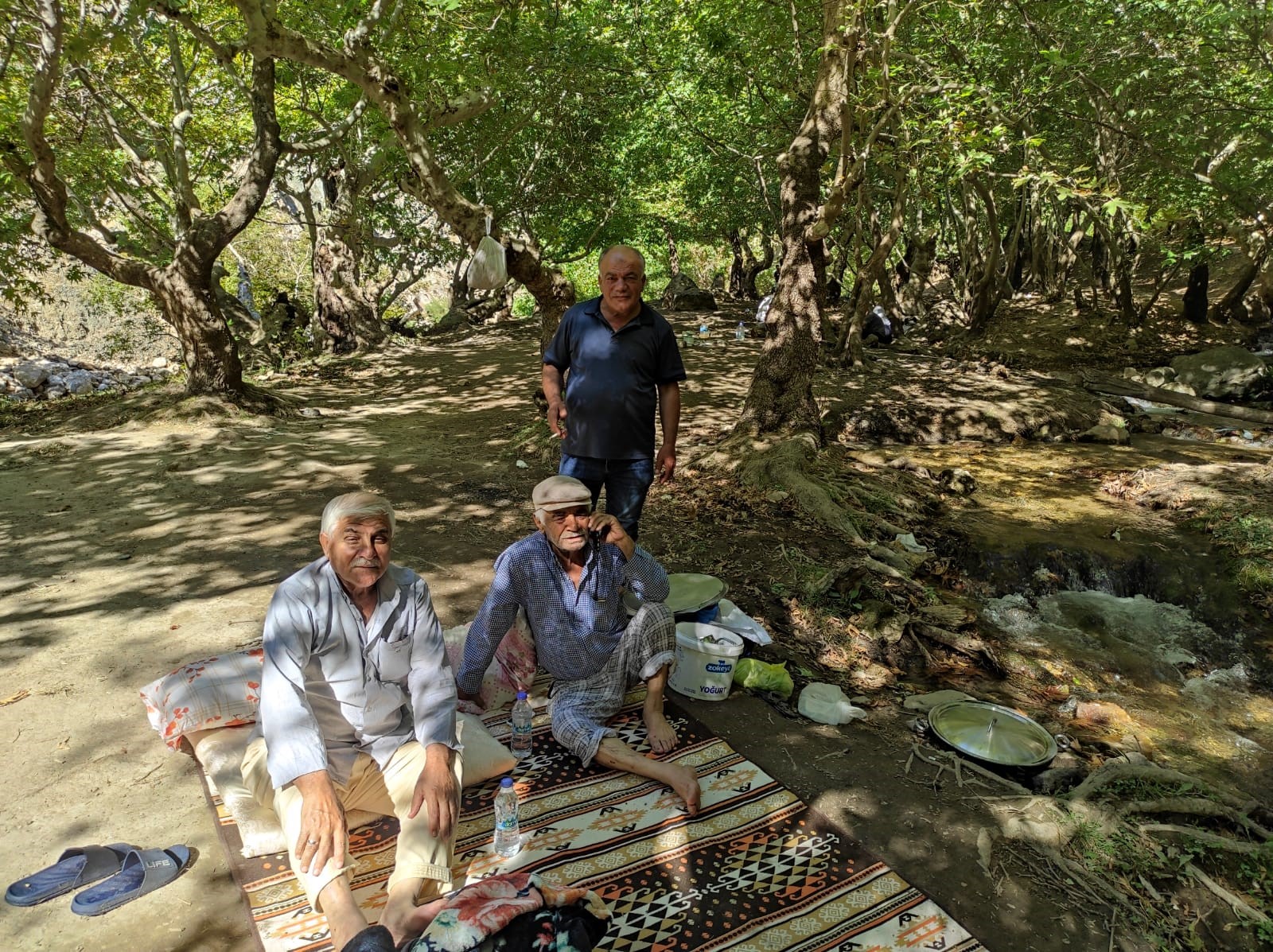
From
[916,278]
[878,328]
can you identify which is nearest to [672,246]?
[916,278]

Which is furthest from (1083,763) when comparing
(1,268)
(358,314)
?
(358,314)

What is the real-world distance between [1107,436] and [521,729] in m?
9.61

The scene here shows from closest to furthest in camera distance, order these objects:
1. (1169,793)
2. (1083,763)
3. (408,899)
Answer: (408,899), (1169,793), (1083,763)

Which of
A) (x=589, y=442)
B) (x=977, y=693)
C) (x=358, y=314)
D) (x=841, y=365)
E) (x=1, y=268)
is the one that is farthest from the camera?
(x=358, y=314)

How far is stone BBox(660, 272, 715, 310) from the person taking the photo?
19719mm

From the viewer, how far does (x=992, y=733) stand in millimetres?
3510

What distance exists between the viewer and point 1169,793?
134 inches

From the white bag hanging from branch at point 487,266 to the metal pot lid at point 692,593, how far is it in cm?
405

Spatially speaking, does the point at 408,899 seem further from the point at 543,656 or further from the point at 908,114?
the point at 908,114

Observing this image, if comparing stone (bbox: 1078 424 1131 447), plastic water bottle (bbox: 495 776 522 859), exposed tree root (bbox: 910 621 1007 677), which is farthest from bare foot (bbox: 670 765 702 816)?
stone (bbox: 1078 424 1131 447)

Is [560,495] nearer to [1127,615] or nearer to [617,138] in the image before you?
[1127,615]

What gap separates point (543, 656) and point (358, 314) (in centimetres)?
1428

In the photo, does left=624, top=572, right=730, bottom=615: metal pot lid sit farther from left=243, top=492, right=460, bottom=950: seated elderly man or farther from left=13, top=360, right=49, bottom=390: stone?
left=13, top=360, right=49, bottom=390: stone

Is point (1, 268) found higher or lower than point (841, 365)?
higher
